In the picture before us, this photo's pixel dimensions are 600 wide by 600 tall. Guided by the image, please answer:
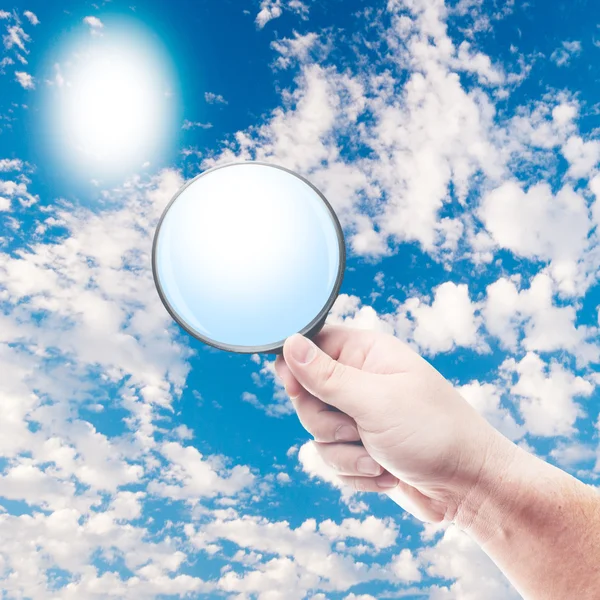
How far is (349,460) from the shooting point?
4.86 meters

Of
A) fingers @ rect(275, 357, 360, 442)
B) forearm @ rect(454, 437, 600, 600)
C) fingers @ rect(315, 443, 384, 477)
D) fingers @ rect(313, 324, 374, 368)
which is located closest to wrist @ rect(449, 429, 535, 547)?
forearm @ rect(454, 437, 600, 600)

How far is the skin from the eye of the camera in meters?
4.12

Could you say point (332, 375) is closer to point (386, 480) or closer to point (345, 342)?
point (345, 342)

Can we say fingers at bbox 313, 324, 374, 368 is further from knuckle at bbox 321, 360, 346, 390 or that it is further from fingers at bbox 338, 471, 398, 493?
fingers at bbox 338, 471, 398, 493

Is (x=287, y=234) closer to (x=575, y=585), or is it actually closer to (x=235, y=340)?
(x=235, y=340)

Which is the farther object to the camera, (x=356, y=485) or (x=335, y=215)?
(x=356, y=485)

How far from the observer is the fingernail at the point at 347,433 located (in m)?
4.73

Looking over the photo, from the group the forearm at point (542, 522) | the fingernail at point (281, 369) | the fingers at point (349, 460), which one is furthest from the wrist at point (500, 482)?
the fingernail at point (281, 369)

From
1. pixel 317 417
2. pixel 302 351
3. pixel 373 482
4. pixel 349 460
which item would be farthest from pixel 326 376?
pixel 373 482

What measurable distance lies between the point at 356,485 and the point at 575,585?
181 cm

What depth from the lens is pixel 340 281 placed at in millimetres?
4441

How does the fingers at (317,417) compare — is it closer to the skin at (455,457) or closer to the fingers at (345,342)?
the skin at (455,457)

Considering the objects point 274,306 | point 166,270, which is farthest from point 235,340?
point 166,270

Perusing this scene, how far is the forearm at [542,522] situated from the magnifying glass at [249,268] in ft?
6.04
